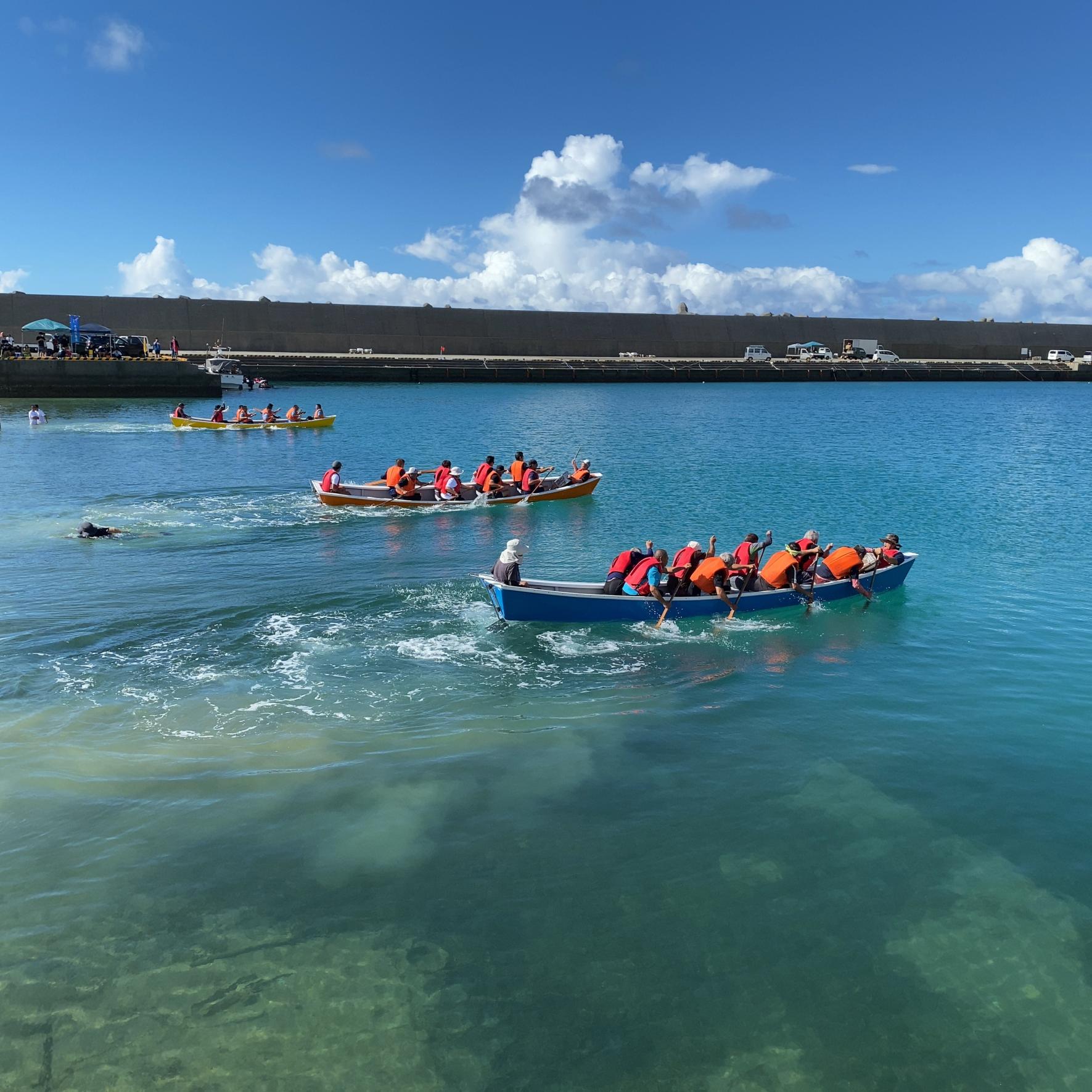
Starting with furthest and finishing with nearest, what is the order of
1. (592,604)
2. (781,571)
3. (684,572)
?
1. (781,571)
2. (684,572)
3. (592,604)

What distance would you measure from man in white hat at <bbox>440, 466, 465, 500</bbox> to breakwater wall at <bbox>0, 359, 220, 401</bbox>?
4106 cm

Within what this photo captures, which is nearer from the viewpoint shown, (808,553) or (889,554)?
(808,553)

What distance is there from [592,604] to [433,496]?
513 inches

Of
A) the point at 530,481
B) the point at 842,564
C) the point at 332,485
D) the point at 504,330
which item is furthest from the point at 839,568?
the point at 504,330

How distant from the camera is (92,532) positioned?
2264 cm

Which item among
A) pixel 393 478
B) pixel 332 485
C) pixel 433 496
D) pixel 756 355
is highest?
pixel 756 355

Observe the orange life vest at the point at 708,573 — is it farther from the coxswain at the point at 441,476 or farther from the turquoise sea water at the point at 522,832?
the coxswain at the point at 441,476

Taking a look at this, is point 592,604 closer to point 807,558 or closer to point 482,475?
point 807,558

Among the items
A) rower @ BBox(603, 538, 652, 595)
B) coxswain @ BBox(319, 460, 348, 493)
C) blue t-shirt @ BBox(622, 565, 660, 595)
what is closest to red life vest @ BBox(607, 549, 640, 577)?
rower @ BBox(603, 538, 652, 595)

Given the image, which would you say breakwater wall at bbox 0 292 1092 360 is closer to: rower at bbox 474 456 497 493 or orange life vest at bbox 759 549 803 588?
rower at bbox 474 456 497 493

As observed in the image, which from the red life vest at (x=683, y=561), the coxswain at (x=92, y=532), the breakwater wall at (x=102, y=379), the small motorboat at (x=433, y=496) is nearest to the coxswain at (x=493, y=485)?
the small motorboat at (x=433, y=496)

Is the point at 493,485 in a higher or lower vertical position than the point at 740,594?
higher

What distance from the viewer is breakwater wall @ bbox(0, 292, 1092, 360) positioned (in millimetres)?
86688

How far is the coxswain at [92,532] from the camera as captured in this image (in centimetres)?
2261
